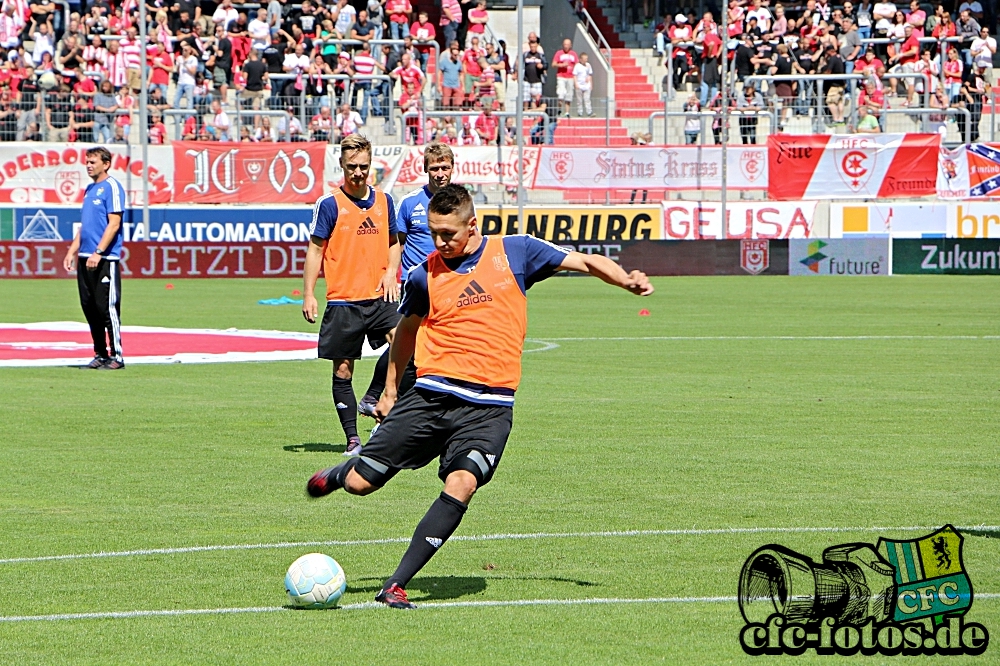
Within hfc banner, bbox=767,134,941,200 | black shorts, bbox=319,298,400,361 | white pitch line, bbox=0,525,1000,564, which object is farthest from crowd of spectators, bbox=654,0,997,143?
white pitch line, bbox=0,525,1000,564

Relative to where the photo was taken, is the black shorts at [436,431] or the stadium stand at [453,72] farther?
the stadium stand at [453,72]

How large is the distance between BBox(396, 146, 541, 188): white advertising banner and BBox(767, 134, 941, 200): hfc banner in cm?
638

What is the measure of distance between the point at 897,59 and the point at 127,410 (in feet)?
106

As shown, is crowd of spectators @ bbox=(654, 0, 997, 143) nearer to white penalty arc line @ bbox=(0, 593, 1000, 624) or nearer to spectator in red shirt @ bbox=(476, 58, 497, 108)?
spectator in red shirt @ bbox=(476, 58, 497, 108)

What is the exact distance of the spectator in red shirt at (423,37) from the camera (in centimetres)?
3916

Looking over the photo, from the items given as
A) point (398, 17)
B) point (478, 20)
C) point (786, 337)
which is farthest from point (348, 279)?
point (478, 20)

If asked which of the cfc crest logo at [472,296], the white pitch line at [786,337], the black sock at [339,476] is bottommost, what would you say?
the white pitch line at [786,337]

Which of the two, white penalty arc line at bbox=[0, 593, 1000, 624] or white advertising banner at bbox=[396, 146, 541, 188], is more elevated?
white advertising banner at bbox=[396, 146, 541, 188]

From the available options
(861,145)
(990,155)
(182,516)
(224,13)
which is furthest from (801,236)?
(182,516)

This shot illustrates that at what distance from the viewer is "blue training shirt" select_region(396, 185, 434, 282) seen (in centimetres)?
1089

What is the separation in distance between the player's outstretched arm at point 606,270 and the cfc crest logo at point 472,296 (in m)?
0.38

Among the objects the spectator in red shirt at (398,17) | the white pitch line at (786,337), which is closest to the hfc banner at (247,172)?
the spectator in red shirt at (398,17)

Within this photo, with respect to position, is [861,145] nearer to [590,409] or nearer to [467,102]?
[467,102]

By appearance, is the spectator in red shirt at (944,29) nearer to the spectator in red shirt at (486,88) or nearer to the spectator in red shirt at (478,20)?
the spectator in red shirt at (478,20)
